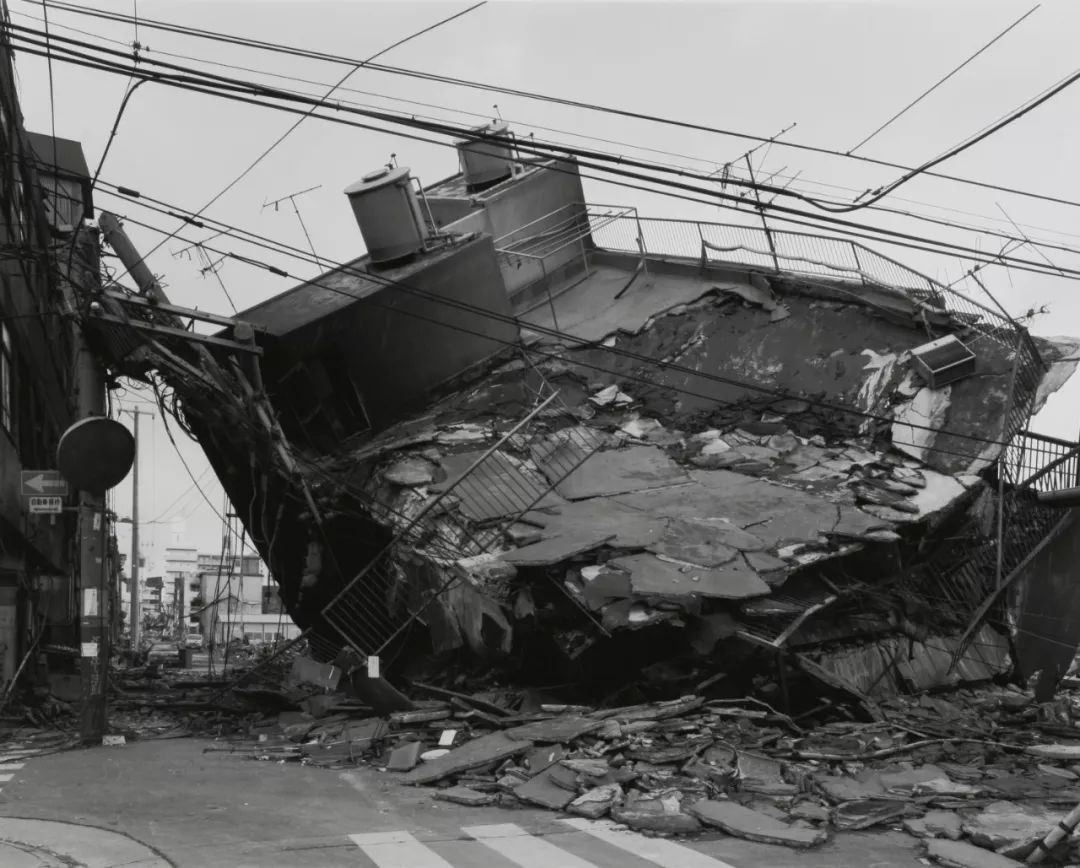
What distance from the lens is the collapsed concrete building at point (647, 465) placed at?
533 inches

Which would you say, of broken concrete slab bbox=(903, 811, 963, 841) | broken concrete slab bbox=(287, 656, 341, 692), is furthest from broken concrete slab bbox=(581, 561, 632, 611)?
broken concrete slab bbox=(903, 811, 963, 841)

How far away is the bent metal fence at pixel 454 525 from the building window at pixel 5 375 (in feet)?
21.8

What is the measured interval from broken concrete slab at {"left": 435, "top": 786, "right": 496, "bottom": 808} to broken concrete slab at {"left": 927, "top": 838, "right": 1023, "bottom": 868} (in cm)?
368

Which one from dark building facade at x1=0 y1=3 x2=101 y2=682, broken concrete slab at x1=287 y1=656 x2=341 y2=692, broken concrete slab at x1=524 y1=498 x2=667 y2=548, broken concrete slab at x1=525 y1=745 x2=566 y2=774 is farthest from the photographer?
dark building facade at x1=0 y1=3 x2=101 y2=682

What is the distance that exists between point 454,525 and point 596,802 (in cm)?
727

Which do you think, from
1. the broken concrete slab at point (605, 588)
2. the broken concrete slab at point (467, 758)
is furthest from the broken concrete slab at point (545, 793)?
the broken concrete slab at point (605, 588)

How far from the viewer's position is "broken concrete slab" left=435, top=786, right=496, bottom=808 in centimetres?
906

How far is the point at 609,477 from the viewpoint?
16422mm

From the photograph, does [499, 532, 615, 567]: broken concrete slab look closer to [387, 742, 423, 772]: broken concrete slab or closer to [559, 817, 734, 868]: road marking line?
[387, 742, 423, 772]: broken concrete slab

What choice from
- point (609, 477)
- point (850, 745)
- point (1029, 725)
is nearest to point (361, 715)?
point (609, 477)

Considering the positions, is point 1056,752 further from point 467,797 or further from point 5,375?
point 5,375

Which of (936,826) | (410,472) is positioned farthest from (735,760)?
(410,472)

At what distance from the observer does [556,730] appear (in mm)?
11125

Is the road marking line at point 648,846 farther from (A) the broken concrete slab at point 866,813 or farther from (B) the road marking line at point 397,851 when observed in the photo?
(A) the broken concrete slab at point 866,813
